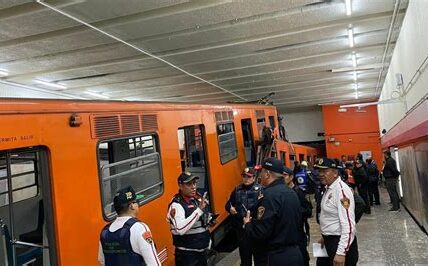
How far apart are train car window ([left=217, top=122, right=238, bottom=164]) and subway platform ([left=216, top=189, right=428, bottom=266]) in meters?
1.50

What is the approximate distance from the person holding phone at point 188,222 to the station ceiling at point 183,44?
2896 millimetres

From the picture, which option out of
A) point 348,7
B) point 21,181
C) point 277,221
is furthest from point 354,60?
point 21,181

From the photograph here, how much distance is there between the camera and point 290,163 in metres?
9.41

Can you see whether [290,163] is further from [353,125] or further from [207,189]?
[353,125]

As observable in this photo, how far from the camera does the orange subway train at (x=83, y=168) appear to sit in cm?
264

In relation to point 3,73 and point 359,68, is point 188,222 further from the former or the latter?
point 359,68

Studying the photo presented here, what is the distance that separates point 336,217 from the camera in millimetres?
3398

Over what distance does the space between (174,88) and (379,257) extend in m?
7.95

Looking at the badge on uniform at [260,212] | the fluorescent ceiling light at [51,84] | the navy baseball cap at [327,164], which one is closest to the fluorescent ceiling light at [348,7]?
the navy baseball cap at [327,164]

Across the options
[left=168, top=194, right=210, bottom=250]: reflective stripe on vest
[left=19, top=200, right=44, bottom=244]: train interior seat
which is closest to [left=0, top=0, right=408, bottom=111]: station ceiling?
[left=19, top=200, right=44, bottom=244]: train interior seat

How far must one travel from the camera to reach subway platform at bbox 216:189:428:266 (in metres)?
5.38

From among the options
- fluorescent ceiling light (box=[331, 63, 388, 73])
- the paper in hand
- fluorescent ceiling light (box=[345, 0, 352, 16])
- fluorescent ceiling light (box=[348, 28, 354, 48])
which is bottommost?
the paper in hand

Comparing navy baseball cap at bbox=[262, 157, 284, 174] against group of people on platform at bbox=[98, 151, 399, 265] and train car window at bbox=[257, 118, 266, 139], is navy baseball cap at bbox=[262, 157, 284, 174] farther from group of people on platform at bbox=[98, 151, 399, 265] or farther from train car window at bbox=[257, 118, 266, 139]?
train car window at bbox=[257, 118, 266, 139]

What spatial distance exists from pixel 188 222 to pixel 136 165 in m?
0.83
